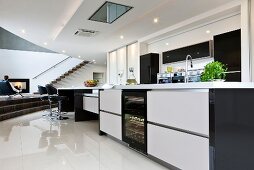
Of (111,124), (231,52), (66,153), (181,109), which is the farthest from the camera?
(231,52)

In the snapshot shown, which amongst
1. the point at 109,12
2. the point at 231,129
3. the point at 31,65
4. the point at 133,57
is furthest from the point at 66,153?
the point at 31,65

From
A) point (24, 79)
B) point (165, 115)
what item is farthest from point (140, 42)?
point (24, 79)

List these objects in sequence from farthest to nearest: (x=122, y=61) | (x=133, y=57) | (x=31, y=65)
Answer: (x=31, y=65) < (x=122, y=61) < (x=133, y=57)

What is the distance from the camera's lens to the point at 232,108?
1709 millimetres

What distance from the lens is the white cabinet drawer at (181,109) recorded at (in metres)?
1.71

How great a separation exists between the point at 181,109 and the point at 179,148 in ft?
1.19

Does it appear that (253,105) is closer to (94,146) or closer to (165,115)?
(165,115)

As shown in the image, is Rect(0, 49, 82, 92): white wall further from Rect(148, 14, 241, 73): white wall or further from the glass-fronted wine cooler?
the glass-fronted wine cooler

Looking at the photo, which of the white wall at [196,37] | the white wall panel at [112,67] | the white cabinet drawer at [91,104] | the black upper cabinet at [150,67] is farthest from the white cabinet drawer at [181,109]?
the white wall panel at [112,67]

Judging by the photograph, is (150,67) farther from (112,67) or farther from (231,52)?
(112,67)

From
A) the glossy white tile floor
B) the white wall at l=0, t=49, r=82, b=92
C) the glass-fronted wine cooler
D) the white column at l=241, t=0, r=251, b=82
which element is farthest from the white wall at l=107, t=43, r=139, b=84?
the glass-fronted wine cooler

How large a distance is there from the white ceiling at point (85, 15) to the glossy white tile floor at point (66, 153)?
280cm

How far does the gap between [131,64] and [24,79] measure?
24.7 ft

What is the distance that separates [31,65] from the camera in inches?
516
